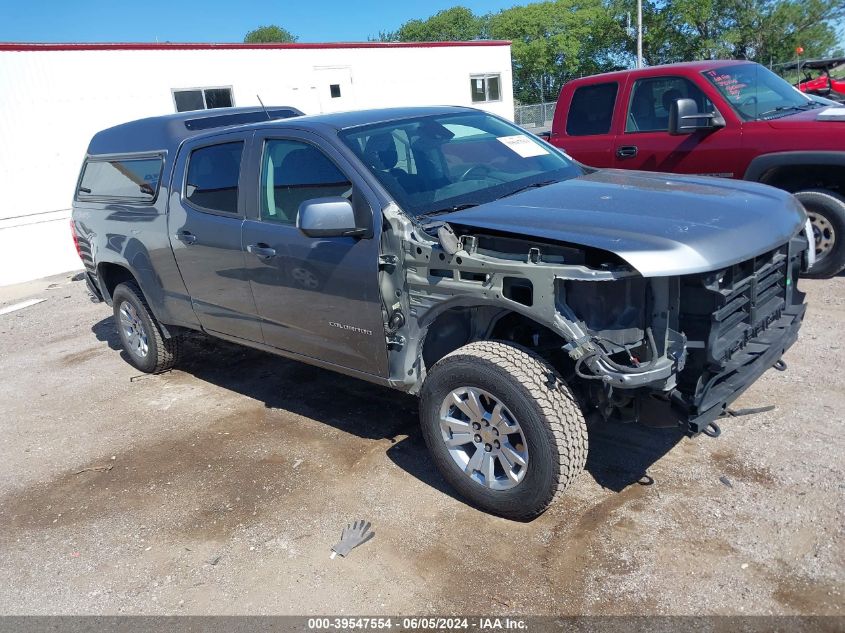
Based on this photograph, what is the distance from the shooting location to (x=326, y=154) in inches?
Answer: 154

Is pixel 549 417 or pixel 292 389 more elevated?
pixel 549 417

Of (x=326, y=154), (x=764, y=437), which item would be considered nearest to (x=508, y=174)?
(x=326, y=154)

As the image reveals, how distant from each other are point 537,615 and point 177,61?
46.7 feet

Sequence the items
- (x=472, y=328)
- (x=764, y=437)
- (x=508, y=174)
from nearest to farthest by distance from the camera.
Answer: (x=472, y=328) → (x=764, y=437) → (x=508, y=174)

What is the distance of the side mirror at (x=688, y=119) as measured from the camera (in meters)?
6.14

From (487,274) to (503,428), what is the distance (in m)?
0.71

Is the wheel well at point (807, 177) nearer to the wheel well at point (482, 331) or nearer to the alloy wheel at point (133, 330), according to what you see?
the wheel well at point (482, 331)

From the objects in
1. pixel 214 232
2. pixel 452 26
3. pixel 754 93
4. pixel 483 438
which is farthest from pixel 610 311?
pixel 452 26

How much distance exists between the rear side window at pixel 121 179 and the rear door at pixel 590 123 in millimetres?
4089

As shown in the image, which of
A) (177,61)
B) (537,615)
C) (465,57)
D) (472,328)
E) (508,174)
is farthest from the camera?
(465,57)

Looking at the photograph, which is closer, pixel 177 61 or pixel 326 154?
pixel 326 154

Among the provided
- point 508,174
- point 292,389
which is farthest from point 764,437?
point 292,389

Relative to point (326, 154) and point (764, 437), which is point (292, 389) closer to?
point (326, 154)

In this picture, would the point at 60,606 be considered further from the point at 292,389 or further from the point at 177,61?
the point at 177,61
